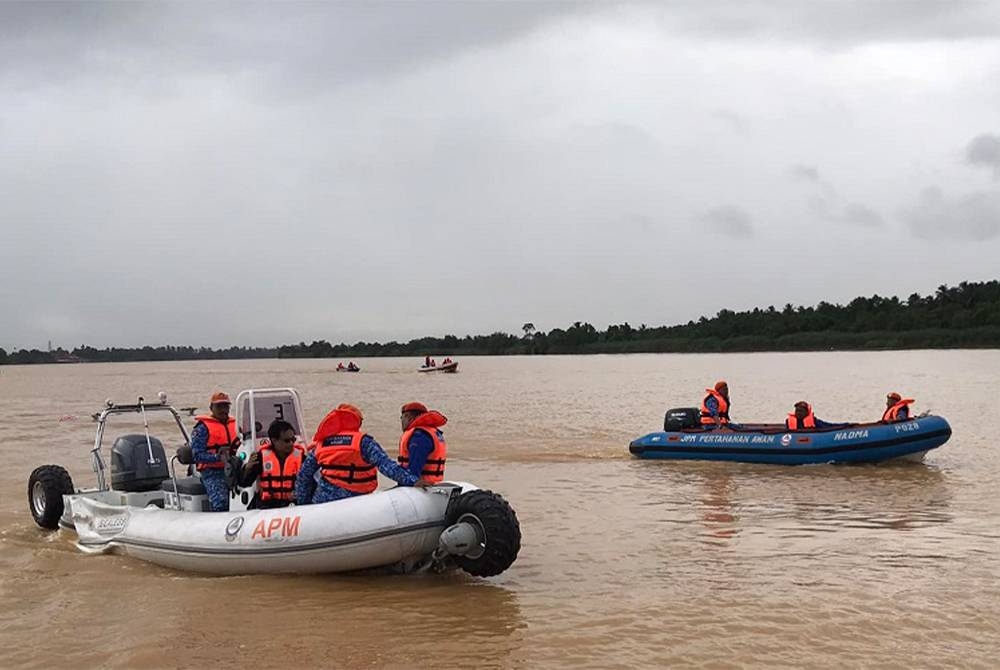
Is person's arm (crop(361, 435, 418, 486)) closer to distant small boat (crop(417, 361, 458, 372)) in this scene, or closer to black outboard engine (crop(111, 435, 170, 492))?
black outboard engine (crop(111, 435, 170, 492))

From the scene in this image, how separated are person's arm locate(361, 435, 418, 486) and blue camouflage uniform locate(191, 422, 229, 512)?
1608 mm

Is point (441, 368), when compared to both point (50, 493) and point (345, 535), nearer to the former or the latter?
point (50, 493)

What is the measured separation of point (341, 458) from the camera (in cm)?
779

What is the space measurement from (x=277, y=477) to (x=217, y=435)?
3.24 ft

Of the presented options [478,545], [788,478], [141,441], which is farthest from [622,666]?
[788,478]

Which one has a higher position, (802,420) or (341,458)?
(341,458)

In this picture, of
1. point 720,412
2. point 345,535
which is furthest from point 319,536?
point 720,412

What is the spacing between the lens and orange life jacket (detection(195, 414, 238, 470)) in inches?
343

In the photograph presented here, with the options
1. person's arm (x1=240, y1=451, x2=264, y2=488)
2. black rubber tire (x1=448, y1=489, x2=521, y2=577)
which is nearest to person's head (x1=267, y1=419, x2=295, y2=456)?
person's arm (x1=240, y1=451, x2=264, y2=488)

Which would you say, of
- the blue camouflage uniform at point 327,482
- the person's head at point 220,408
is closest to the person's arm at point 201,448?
the person's head at point 220,408

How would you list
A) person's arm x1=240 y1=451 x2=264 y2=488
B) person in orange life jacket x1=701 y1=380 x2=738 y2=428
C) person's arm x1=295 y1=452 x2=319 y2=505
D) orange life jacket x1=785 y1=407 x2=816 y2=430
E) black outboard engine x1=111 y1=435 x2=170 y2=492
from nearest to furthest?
person's arm x1=295 y1=452 x2=319 y2=505 < person's arm x1=240 y1=451 x2=264 y2=488 < black outboard engine x1=111 y1=435 x2=170 y2=492 < orange life jacket x1=785 y1=407 x2=816 y2=430 < person in orange life jacket x1=701 y1=380 x2=738 y2=428

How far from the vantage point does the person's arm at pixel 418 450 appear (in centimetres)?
778

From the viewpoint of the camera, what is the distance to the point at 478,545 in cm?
737

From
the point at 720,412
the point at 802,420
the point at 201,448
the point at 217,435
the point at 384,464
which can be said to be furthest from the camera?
the point at 720,412
